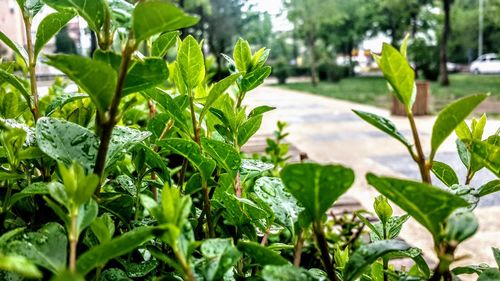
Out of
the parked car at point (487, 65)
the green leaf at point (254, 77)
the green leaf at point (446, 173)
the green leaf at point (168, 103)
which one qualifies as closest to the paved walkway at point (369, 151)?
the green leaf at point (446, 173)

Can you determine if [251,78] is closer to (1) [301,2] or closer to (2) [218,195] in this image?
(2) [218,195]

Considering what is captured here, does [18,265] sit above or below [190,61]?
below

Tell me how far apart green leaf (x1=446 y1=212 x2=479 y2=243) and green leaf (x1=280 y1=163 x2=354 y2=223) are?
89 mm

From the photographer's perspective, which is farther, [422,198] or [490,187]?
[490,187]

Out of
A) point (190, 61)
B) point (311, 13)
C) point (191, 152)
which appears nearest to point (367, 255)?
point (191, 152)

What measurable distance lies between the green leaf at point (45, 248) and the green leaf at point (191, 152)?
0.54 feet

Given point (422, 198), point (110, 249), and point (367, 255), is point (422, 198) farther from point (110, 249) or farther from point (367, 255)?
point (110, 249)

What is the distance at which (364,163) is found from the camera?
250 inches

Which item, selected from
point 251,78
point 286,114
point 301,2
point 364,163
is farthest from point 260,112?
point 301,2

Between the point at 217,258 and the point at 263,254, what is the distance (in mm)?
52

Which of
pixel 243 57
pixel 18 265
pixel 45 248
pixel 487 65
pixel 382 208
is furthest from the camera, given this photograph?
pixel 487 65

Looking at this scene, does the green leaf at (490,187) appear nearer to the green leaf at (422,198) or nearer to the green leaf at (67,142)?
the green leaf at (422,198)

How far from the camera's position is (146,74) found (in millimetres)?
479

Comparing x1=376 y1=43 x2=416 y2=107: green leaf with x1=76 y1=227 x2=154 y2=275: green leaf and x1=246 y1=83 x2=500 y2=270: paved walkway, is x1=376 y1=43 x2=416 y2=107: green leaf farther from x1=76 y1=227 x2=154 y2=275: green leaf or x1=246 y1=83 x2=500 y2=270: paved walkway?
x1=246 y1=83 x2=500 y2=270: paved walkway
